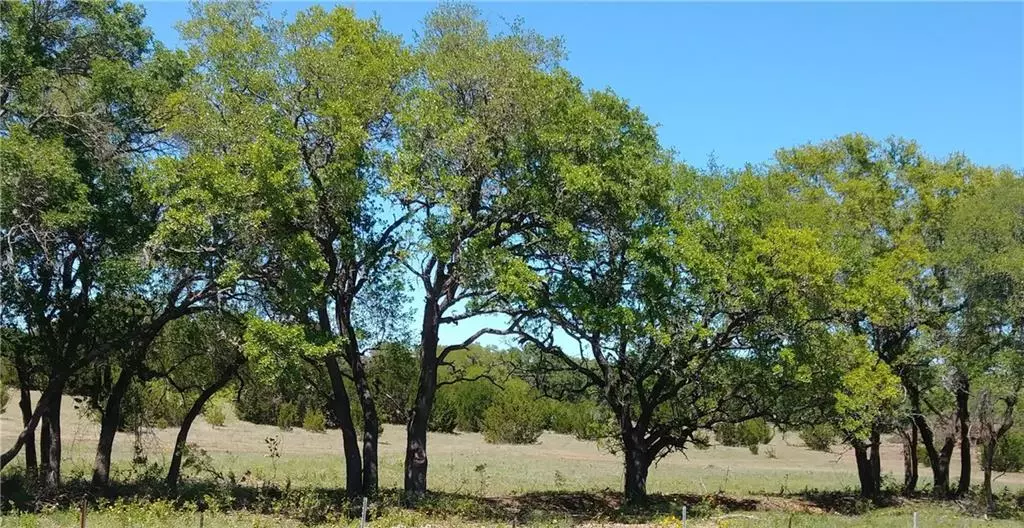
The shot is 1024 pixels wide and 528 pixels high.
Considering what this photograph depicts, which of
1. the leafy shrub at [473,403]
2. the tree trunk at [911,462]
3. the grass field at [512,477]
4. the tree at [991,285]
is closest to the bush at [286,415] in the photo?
the grass field at [512,477]

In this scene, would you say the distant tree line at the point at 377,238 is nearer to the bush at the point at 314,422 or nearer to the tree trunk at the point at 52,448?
the tree trunk at the point at 52,448

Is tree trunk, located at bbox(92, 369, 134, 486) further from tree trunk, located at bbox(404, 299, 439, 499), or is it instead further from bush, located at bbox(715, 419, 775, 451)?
bush, located at bbox(715, 419, 775, 451)

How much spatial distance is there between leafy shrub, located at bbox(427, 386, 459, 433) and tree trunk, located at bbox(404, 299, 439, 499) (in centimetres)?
3712

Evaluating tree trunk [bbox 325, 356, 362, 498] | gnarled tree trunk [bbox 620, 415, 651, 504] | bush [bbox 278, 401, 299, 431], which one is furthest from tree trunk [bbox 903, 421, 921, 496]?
bush [bbox 278, 401, 299, 431]

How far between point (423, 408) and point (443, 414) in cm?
3851

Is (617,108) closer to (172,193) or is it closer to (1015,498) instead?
(172,193)

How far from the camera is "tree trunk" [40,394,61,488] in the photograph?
19.1 meters

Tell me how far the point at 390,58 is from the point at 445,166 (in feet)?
8.91

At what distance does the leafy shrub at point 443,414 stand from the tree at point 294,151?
39.6m

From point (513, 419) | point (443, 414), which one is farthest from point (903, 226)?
point (443, 414)

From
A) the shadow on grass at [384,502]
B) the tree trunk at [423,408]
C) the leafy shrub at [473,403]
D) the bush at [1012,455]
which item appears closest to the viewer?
the shadow on grass at [384,502]

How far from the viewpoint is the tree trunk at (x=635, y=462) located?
2338 cm

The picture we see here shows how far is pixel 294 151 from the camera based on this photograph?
54.6 feet

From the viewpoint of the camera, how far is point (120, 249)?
17.4 meters
